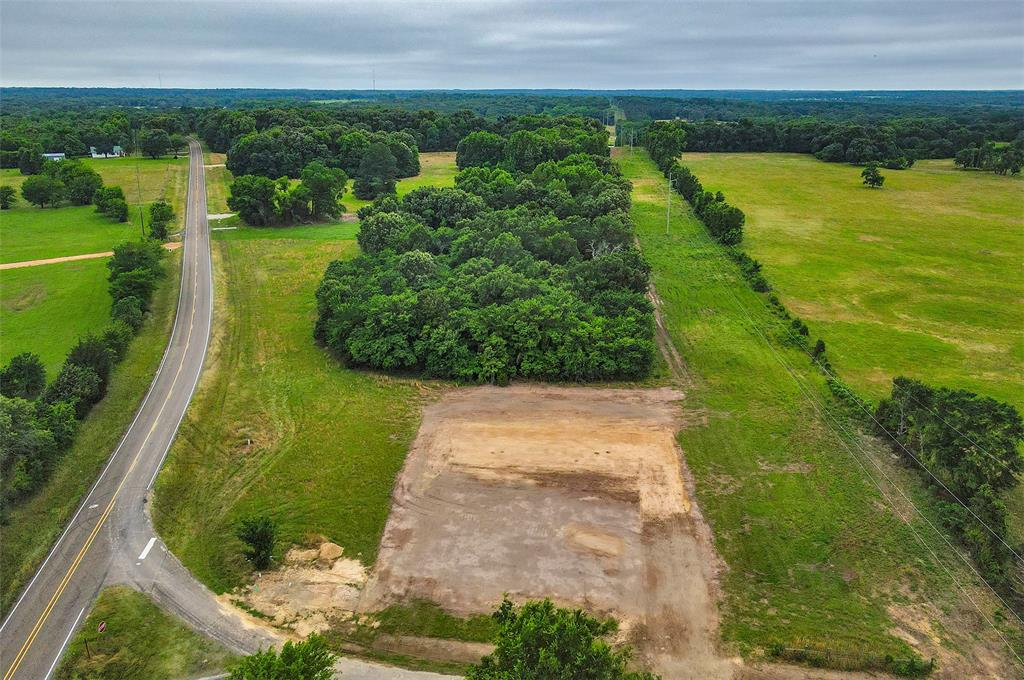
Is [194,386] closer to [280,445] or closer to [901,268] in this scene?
[280,445]

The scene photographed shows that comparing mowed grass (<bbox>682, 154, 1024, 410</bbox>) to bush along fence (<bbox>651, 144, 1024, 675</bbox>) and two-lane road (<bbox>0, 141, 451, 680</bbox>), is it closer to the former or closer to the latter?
bush along fence (<bbox>651, 144, 1024, 675</bbox>)

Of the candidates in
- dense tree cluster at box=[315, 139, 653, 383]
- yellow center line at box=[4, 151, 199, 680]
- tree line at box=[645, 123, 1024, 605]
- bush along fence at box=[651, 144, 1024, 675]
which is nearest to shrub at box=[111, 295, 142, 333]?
yellow center line at box=[4, 151, 199, 680]

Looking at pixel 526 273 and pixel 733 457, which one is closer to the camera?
pixel 733 457

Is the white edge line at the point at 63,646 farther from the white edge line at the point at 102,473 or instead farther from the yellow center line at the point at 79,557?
the white edge line at the point at 102,473

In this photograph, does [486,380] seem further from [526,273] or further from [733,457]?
[733,457]

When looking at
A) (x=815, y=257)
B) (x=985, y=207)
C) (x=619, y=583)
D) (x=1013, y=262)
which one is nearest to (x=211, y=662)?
(x=619, y=583)

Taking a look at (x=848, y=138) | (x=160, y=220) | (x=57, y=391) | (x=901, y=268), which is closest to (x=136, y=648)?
(x=57, y=391)
